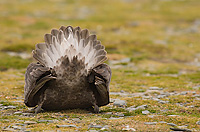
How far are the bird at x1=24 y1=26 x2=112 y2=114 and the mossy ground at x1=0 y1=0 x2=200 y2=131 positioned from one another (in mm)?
417

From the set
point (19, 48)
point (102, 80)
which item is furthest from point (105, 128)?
point (19, 48)

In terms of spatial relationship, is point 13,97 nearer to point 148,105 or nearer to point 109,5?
point 148,105

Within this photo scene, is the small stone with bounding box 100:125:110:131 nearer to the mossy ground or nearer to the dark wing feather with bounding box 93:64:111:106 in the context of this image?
the mossy ground

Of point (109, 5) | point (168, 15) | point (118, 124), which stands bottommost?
point (118, 124)

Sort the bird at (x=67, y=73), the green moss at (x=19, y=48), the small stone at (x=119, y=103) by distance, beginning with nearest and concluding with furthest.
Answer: the bird at (x=67, y=73) → the small stone at (x=119, y=103) → the green moss at (x=19, y=48)

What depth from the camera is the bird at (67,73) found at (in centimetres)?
972

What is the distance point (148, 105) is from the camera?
1189 cm

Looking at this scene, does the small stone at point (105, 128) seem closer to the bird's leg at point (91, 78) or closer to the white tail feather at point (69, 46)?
the bird's leg at point (91, 78)

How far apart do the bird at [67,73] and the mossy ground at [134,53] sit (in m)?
0.42

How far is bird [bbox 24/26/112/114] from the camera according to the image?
9719 mm

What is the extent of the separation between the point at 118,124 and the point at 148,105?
3287 mm

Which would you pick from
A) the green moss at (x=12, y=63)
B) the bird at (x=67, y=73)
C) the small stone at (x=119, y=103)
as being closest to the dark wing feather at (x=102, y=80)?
the bird at (x=67, y=73)

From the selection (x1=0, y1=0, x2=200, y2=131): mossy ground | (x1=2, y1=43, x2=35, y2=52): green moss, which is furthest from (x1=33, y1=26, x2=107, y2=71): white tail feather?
(x1=2, y1=43, x2=35, y2=52): green moss

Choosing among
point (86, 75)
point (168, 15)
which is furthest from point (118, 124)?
point (168, 15)
